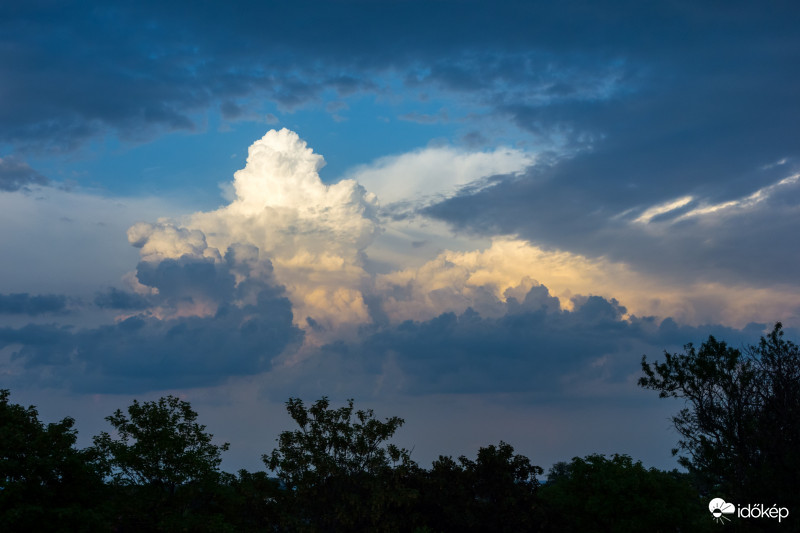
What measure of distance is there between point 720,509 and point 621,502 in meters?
9.34

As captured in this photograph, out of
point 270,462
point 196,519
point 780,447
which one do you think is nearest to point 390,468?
point 270,462

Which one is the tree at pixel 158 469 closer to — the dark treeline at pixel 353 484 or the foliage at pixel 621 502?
the dark treeline at pixel 353 484

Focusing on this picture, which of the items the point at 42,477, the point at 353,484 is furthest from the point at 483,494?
the point at 42,477

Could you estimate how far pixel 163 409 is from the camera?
2045 inches

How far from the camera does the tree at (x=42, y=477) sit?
40.1m

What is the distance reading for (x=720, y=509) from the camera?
1796 inches

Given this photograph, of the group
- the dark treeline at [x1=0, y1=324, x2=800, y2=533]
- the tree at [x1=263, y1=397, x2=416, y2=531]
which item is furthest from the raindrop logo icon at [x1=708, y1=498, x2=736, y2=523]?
the tree at [x1=263, y1=397, x2=416, y2=531]

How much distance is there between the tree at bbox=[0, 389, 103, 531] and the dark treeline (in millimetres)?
76

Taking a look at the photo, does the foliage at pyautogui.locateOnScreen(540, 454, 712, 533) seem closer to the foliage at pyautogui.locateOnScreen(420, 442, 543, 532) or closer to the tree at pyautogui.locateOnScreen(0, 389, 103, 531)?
the foliage at pyautogui.locateOnScreen(420, 442, 543, 532)

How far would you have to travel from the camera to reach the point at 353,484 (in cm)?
4734

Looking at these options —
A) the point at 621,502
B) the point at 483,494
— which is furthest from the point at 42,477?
the point at 621,502

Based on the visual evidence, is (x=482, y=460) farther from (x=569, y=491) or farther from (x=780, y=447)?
(x=780, y=447)

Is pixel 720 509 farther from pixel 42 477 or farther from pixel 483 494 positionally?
pixel 42 477

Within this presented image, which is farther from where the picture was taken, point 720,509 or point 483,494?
point 483,494
